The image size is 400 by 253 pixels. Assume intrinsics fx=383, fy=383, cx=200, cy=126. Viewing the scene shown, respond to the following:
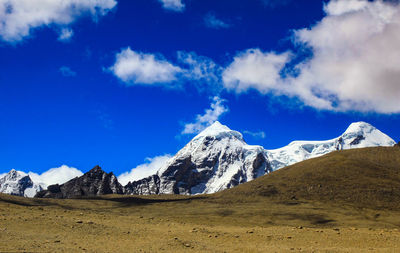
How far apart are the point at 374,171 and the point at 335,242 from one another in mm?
91777

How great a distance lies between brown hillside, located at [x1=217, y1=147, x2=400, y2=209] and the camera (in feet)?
303

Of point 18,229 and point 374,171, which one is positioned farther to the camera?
point 374,171

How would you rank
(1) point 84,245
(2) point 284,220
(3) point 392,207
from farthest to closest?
1. (3) point 392,207
2. (2) point 284,220
3. (1) point 84,245

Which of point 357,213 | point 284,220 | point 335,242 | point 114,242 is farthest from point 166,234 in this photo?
point 357,213

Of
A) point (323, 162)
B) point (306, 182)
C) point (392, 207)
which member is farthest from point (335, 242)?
point (323, 162)

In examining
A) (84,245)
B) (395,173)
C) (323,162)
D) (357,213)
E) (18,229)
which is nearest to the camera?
(84,245)

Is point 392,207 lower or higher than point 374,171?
lower

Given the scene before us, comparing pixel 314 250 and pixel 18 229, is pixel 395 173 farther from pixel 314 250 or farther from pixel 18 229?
pixel 18 229

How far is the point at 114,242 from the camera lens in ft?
82.1

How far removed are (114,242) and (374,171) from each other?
10206 centimetres

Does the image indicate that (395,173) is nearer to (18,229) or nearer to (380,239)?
(380,239)

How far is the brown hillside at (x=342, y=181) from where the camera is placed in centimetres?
9238

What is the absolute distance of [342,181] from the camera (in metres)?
105

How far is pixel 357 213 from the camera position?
252 ft
